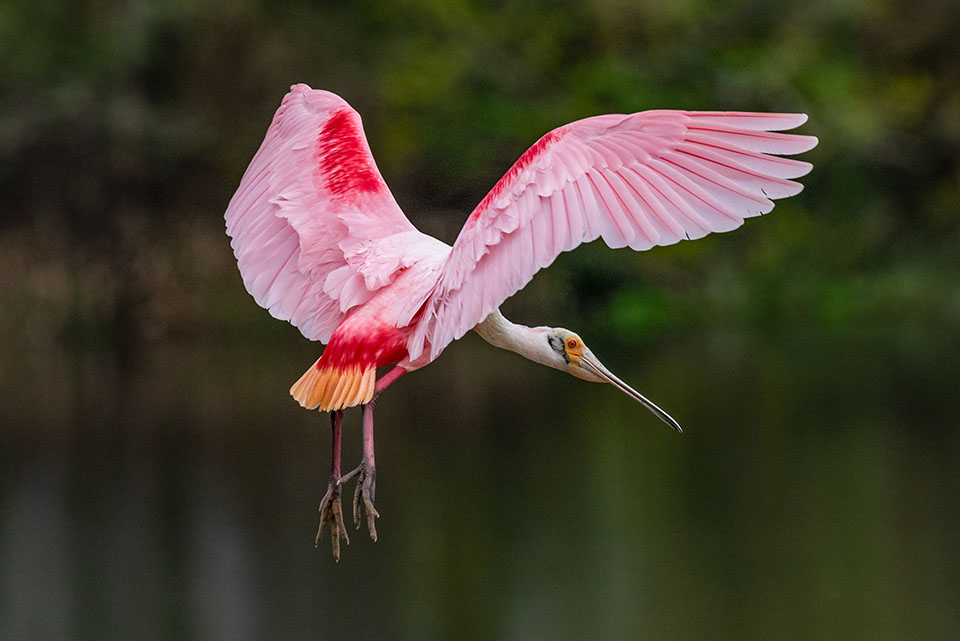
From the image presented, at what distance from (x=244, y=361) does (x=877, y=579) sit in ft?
41.7

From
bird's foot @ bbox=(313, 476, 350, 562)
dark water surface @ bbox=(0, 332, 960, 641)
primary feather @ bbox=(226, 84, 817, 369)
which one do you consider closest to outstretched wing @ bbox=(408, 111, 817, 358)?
primary feather @ bbox=(226, 84, 817, 369)

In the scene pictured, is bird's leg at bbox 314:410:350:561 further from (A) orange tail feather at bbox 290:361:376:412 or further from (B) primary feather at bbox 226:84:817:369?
(B) primary feather at bbox 226:84:817:369

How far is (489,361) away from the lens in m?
28.5

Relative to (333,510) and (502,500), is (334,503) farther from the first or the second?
(502,500)

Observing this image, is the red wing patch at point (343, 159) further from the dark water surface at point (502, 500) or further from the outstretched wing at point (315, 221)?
the dark water surface at point (502, 500)

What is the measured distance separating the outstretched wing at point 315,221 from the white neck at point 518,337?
41 centimetres

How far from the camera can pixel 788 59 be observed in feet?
95.6

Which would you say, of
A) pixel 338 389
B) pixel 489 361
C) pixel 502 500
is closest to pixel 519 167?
pixel 338 389

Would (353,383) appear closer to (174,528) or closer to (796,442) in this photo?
(174,528)

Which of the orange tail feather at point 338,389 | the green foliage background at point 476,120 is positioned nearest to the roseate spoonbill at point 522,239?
the orange tail feather at point 338,389

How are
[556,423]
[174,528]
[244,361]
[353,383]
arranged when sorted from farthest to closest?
[244,361]
[556,423]
[174,528]
[353,383]

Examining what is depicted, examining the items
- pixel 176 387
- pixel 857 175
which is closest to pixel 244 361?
pixel 176 387

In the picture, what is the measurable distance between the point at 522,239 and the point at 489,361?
23520mm

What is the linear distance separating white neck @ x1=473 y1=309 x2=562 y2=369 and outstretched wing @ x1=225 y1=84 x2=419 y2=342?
16.1 inches
